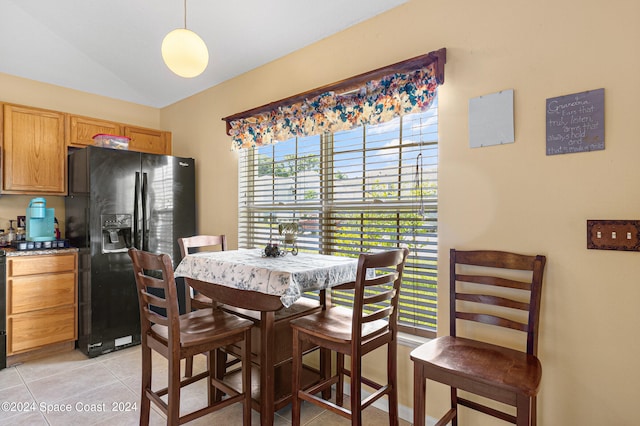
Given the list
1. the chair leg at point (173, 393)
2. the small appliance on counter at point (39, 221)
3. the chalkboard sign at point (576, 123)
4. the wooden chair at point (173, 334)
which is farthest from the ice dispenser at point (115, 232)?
the chalkboard sign at point (576, 123)

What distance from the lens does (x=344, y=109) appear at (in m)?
2.38

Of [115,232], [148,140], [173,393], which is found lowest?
[173,393]

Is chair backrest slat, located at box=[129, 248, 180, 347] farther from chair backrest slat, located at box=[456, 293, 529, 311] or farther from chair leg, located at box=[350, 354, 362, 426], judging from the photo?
chair backrest slat, located at box=[456, 293, 529, 311]

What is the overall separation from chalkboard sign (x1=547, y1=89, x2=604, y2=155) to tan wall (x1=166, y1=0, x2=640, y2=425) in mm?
32

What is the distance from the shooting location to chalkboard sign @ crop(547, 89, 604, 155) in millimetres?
1553

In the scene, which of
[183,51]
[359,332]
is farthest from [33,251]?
[359,332]

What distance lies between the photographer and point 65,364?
285cm

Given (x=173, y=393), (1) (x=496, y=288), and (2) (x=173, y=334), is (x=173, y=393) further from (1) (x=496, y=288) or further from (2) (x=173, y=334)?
(1) (x=496, y=288)

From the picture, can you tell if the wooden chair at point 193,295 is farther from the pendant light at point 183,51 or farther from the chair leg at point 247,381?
the pendant light at point 183,51

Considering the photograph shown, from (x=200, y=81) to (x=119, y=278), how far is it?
6.63 feet

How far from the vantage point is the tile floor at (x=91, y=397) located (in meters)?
2.10

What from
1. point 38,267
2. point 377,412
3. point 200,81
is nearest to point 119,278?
point 38,267

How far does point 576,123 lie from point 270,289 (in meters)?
1.62

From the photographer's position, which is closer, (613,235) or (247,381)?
(613,235)
